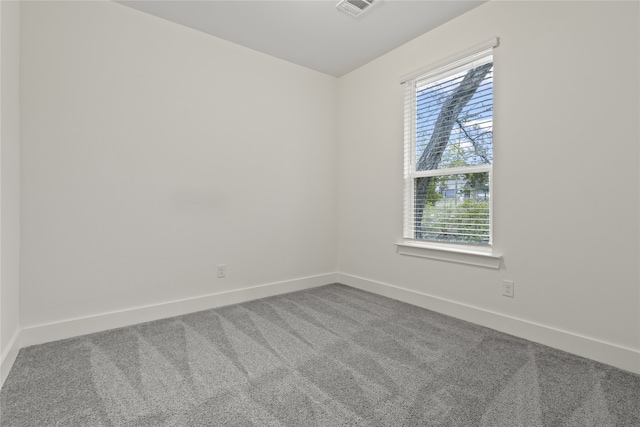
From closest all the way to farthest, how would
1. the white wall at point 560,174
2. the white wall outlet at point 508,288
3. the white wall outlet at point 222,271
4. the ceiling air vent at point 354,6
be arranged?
the white wall at point 560,174 < the white wall outlet at point 508,288 < the ceiling air vent at point 354,6 < the white wall outlet at point 222,271

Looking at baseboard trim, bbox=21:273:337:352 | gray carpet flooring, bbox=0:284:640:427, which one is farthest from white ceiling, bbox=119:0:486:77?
gray carpet flooring, bbox=0:284:640:427

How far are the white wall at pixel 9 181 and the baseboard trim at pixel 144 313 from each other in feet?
0.55

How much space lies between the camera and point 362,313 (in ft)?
8.73

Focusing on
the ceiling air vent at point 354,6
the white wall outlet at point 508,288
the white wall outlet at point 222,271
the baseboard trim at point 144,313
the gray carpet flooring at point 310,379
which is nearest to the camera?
the gray carpet flooring at point 310,379

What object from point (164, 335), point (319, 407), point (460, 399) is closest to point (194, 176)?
point (164, 335)

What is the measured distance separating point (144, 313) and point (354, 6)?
3016mm

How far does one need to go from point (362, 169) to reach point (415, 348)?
2036 mm

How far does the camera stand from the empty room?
1.58 metres

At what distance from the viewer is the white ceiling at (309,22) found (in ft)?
7.80

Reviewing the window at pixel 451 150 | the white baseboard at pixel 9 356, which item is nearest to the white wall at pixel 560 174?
the window at pixel 451 150

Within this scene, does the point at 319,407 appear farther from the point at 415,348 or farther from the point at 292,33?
the point at 292,33

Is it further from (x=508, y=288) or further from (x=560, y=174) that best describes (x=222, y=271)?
(x=560, y=174)

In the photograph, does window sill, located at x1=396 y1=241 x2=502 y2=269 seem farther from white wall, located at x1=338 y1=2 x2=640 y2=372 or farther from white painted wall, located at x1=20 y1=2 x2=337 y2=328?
white painted wall, located at x1=20 y1=2 x2=337 y2=328

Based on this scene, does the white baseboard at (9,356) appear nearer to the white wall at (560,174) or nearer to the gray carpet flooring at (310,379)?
the gray carpet flooring at (310,379)
